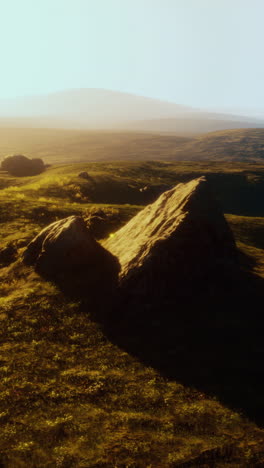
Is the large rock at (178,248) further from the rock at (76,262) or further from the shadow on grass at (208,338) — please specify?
the rock at (76,262)

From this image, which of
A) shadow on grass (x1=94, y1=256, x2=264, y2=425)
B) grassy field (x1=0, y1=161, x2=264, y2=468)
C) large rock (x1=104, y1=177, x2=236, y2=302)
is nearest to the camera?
grassy field (x1=0, y1=161, x2=264, y2=468)

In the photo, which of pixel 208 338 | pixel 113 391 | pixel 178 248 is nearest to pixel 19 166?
pixel 178 248

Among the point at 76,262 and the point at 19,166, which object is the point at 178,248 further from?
the point at 19,166

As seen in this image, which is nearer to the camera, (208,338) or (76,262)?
(208,338)

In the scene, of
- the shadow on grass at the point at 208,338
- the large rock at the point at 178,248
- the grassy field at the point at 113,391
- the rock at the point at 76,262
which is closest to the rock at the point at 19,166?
the rock at the point at 76,262

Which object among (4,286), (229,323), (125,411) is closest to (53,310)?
(4,286)

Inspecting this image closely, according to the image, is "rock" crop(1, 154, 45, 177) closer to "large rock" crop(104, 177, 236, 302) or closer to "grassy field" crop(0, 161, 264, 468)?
"grassy field" crop(0, 161, 264, 468)

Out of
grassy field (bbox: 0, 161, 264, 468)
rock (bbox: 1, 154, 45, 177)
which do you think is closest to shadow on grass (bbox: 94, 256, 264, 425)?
grassy field (bbox: 0, 161, 264, 468)
